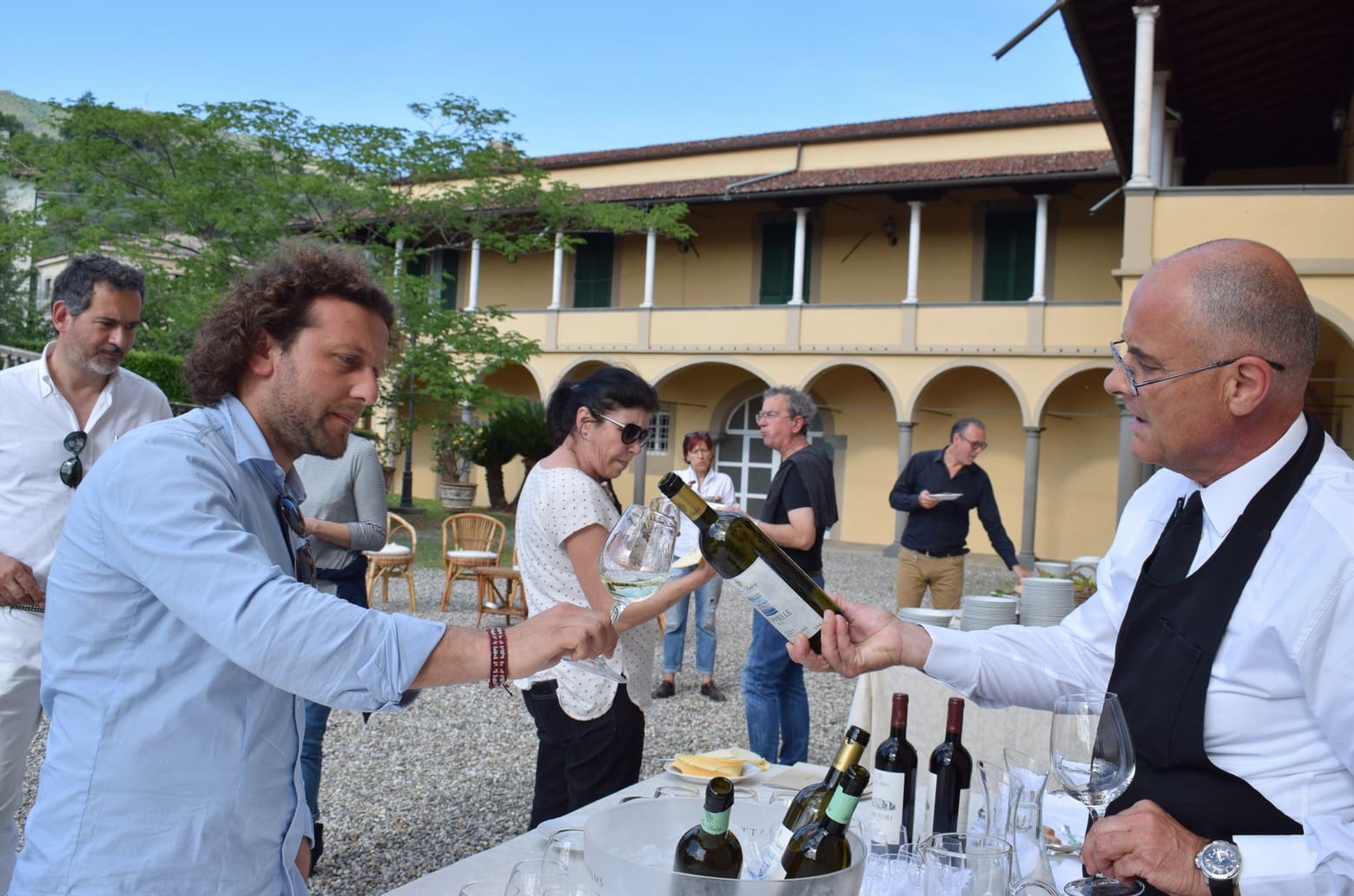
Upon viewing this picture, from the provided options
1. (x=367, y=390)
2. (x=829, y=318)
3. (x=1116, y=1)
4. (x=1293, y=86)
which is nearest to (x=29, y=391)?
(x=367, y=390)

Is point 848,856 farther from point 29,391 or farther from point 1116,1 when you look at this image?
point 1116,1

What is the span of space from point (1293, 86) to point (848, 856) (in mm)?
14080

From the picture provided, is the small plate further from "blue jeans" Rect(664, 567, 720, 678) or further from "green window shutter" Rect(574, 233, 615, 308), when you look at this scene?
"green window shutter" Rect(574, 233, 615, 308)

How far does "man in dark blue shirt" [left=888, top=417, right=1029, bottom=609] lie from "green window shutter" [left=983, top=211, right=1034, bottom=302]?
491 inches

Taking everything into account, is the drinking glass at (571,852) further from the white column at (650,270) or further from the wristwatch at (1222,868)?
the white column at (650,270)

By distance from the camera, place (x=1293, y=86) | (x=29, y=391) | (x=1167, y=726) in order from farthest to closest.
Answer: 1. (x=1293, y=86)
2. (x=29, y=391)
3. (x=1167, y=726)

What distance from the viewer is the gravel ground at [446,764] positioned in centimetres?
435

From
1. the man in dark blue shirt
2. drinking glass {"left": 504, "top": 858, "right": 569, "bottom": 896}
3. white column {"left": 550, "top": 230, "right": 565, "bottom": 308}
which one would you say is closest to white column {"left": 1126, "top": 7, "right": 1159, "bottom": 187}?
the man in dark blue shirt

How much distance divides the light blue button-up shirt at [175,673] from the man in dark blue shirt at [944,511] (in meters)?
5.97

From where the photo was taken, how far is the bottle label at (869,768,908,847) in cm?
195

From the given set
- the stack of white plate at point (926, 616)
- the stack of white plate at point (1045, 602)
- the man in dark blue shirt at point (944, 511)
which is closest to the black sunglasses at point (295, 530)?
the stack of white plate at point (926, 616)

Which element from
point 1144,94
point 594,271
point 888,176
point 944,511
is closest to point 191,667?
point 944,511

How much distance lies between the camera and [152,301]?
53.7ft

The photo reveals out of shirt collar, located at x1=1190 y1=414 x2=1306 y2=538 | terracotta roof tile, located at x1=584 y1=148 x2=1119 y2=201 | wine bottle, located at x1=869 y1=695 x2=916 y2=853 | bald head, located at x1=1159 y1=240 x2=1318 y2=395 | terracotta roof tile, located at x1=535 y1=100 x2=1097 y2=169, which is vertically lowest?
wine bottle, located at x1=869 y1=695 x2=916 y2=853
